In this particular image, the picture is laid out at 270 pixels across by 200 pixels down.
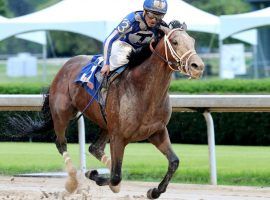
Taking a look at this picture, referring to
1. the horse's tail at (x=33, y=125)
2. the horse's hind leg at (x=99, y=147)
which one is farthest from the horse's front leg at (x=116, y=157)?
the horse's tail at (x=33, y=125)

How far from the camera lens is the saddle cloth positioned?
8156mm

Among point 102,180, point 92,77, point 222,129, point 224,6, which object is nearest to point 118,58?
point 92,77

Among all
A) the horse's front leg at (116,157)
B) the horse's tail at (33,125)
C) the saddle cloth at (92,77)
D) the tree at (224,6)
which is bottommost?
the tree at (224,6)

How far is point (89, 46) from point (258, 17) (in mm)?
19345

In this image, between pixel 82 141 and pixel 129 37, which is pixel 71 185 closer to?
pixel 82 141

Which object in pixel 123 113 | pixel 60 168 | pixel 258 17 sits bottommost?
pixel 258 17

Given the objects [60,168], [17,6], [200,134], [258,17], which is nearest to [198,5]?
[17,6]

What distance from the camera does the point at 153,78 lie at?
7508mm

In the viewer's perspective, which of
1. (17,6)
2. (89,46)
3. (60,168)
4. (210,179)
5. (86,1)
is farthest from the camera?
(17,6)

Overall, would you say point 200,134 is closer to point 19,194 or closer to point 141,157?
point 141,157

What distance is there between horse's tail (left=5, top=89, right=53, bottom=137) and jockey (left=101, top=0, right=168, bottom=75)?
153 cm

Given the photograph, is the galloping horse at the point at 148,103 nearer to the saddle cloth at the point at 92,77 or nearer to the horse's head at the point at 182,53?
the horse's head at the point at 182,53

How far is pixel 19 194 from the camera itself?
8.62 meters

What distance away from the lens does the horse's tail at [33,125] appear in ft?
30.6
